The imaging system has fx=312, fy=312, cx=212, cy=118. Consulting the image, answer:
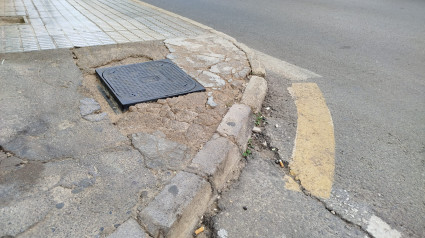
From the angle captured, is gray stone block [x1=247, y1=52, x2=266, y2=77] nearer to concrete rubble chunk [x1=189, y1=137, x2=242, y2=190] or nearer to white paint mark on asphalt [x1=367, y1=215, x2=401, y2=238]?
concrete rubble chunk [x1=189, y1=137, x2=242, y2=190]

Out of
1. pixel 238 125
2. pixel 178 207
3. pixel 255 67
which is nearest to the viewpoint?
pixel 178 207

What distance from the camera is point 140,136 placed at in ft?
7.31

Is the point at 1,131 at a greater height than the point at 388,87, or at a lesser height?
lesser

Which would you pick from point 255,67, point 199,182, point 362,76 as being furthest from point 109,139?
point 362,76

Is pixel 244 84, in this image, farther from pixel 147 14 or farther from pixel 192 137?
pixel 147 14

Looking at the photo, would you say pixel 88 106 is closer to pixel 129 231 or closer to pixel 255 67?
pixel 129 231

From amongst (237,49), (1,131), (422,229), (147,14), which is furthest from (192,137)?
(147,14)

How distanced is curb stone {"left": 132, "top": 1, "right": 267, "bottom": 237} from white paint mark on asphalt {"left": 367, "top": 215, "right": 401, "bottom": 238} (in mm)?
887

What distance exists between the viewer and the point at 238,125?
2.43m

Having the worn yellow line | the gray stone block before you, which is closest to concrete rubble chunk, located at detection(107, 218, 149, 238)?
the worn yellow line

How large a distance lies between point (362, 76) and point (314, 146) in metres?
1.81

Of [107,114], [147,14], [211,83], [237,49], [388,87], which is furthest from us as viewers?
[147,14]

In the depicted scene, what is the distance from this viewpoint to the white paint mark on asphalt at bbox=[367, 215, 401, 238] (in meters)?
1.72

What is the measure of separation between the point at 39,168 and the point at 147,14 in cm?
461
